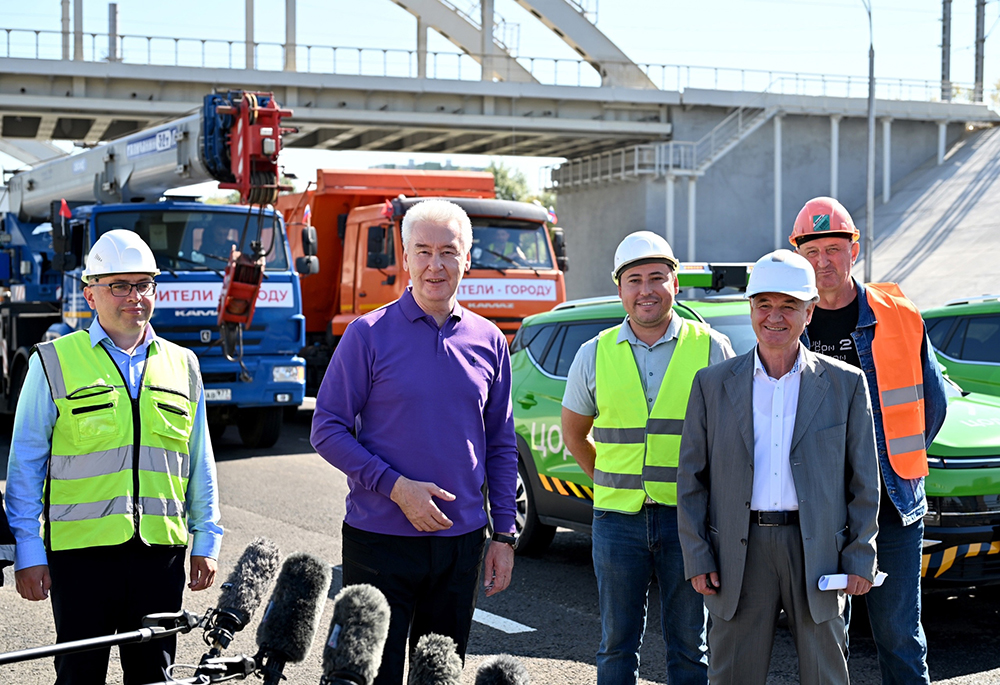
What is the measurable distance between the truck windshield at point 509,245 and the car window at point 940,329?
18.3 ft

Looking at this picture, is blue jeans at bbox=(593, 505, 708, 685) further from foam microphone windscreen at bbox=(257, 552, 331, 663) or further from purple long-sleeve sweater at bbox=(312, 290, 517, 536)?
foam microphone windscreen at bbox=(257, 552, 331, 663)

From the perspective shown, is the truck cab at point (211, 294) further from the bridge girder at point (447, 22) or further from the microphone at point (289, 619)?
the bridge girder at point (447, 22)

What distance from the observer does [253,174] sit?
11.2 meters

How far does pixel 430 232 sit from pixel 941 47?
55.9 metres

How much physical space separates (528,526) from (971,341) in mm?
4775

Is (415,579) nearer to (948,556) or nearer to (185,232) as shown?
(948,556)

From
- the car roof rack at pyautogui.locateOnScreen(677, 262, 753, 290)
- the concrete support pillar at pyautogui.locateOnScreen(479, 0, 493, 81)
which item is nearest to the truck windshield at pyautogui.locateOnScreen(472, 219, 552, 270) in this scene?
the car roof rack at pyautogui.locateOnScreen(677, 262, 753, 290)

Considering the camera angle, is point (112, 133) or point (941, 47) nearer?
point (112, 133)

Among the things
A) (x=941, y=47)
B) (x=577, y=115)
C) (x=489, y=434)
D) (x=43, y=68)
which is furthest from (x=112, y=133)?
(x=489, y=434)

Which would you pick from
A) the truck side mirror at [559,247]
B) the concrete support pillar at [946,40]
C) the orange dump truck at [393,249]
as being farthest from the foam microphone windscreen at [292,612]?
the concrete support pillar at [946,40]

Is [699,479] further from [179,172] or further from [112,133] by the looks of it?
[112,133]

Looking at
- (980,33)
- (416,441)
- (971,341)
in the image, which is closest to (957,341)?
(971,341)

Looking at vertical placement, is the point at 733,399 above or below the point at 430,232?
below

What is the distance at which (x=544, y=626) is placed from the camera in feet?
Result: 20.2
